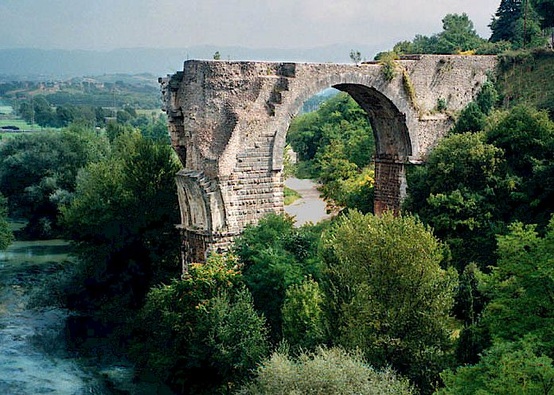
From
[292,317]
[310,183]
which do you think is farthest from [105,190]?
[310,183]

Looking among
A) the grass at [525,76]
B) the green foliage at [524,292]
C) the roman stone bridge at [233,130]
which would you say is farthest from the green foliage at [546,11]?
the green foliage at [524,292]

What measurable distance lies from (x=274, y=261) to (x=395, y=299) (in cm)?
351

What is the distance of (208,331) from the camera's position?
14.6m

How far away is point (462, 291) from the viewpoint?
13656 millimetres

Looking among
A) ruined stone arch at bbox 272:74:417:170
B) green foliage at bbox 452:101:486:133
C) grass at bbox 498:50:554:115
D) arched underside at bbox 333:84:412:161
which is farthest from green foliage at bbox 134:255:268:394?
grass at bbox 498:50:554:115

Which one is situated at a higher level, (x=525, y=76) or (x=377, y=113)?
(x=525, y=76)

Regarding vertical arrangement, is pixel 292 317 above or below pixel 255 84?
below

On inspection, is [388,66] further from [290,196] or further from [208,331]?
[290,196]

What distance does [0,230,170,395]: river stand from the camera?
54.5 ft

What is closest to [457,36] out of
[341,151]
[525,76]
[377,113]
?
[341,151]

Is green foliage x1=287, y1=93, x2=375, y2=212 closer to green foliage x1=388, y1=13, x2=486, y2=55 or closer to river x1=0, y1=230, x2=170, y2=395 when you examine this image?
green foliage x1=388, y1=13, x2=486, y2=55

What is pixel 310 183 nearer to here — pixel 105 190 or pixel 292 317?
pixel 105 190

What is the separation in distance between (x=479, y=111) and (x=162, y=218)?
31.4 ft

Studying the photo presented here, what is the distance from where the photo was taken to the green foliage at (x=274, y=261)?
1523cm
